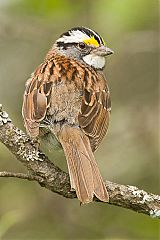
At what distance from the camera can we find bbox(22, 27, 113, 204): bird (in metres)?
5.34

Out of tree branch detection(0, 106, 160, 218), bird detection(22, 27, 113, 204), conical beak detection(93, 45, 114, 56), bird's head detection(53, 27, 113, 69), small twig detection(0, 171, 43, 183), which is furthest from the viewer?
bird's head detection(53, 27, 113, 69)

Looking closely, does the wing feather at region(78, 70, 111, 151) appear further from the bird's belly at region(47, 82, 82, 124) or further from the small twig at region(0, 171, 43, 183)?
the small twig at region(0, 171, 43, 183)

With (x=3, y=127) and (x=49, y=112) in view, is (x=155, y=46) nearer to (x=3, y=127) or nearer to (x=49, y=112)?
(x=49, y=112)

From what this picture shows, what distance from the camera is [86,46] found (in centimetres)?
686

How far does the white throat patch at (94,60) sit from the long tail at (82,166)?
1.18 meters

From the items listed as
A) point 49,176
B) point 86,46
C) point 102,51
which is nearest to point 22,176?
point 49,176

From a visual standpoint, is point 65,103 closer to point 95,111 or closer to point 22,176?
point 95,111

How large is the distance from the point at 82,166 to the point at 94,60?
1.62 m

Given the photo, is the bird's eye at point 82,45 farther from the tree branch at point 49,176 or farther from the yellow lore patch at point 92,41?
the tree branch at point 49,176

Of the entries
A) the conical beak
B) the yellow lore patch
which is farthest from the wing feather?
the yellow lore patch

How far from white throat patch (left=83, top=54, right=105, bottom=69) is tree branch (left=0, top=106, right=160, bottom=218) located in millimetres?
1828

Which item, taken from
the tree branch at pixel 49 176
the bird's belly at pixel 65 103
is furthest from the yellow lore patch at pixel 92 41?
the tree branch at pixel 49 176

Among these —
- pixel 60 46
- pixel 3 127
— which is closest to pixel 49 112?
pixel 3 127
